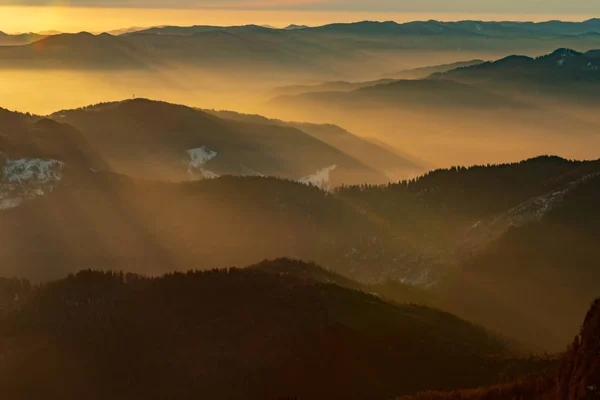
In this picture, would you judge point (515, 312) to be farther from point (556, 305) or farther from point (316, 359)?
point (316, 359)

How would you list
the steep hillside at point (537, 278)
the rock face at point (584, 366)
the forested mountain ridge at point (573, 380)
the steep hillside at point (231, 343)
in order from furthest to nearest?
the steep hillside at point (537, 278), the steep hillside at point (231, 343), the forested mountain ridge at point (573, 380), the rock face at point (584, 366)

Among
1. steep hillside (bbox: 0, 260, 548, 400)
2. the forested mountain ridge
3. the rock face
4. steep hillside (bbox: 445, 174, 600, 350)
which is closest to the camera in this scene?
the rock face

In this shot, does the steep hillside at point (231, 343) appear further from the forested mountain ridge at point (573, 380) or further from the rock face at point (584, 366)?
the rock face at point (584, 366)

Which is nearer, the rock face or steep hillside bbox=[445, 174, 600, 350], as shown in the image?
the rock face

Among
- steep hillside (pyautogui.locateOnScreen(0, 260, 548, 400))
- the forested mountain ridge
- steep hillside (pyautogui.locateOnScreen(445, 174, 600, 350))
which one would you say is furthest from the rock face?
steep hillside (pyautogui.locateOnScreen(445, 174, 600, 350))

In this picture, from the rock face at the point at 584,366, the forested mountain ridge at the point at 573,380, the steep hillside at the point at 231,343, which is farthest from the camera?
the steep hillside at the point at 231,343

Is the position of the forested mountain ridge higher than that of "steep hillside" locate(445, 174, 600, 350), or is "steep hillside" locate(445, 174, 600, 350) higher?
the forested mountain ridge

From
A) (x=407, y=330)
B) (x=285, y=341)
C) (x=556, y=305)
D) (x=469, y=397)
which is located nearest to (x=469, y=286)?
(x=556, y=305)

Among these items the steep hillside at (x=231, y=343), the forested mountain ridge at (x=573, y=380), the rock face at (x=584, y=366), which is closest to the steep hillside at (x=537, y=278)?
the steep hillside at (x=231, y=343)

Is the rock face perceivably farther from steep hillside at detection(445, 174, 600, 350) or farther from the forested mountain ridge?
steep hillside at detection(445, 174, 600, 350)

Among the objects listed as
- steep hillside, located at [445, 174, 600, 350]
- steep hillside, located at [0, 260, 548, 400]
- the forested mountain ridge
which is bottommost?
steep hillside, located at [445, 174, 600, 350]
